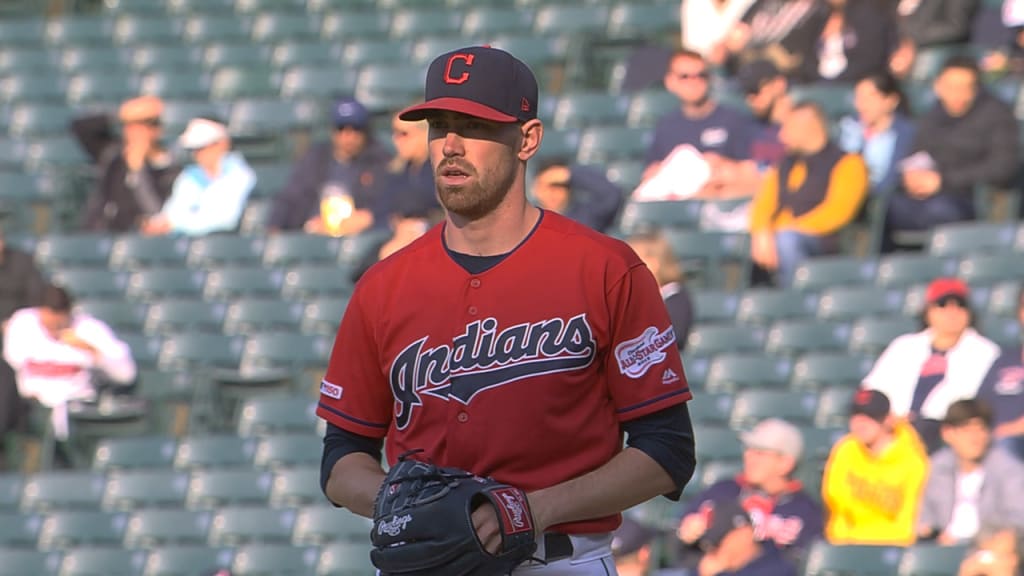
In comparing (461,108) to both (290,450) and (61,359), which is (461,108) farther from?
(61,359)

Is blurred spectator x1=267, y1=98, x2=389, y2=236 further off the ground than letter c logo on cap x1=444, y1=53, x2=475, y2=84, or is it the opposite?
blurred spectator x1=267, y1=98, x2=389, y2=236

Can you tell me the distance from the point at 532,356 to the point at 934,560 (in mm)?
3910

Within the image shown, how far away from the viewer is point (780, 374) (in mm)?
8672

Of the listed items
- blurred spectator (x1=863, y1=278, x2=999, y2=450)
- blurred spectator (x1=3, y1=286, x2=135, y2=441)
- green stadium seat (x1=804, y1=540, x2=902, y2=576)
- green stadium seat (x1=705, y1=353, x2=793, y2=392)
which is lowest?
green stadium seat (x1=804, y1=540, x2=902, y2=576)

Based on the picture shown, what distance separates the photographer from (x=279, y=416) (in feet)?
29.7

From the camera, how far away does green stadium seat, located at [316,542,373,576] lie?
25.4 ft

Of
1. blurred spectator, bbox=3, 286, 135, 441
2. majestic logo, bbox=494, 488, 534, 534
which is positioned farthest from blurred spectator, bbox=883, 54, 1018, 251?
majestic logo, bbox=494, 488, 534, 534

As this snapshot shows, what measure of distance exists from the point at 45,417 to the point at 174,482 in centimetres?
100

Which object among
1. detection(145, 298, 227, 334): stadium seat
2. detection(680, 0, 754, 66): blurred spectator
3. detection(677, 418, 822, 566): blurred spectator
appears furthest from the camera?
detection(680, 0, 754, 66): blurred spectator

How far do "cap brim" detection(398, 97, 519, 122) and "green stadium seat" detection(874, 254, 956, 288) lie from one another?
19.2 feet

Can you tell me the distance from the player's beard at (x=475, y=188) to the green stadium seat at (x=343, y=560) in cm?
461

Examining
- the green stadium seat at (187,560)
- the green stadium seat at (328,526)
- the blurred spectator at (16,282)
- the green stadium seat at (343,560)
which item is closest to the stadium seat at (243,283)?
the blurred spectator at (16,282)

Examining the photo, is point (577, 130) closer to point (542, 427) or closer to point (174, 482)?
point (174, 482)

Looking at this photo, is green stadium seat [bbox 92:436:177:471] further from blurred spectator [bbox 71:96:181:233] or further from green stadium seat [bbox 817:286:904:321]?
green stadium seat [bbox 817:286:904:321]
